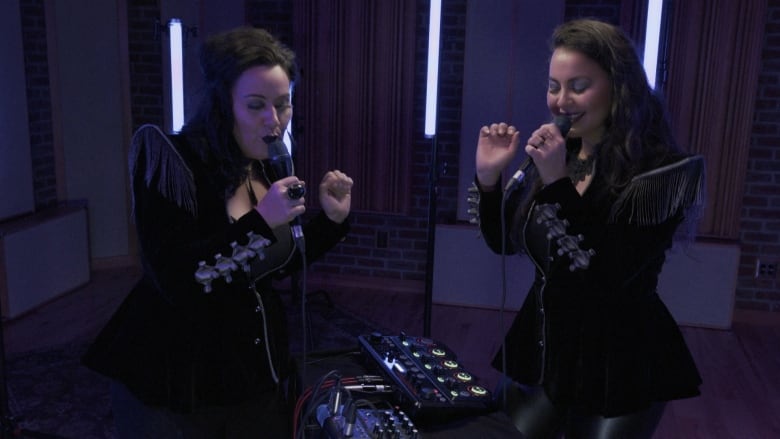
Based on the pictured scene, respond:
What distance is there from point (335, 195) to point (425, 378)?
18.9 inches

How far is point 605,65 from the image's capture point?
1.59 m

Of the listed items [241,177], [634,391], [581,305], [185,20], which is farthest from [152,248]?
[185,20]

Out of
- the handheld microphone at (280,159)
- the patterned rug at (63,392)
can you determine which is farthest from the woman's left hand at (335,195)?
the patterned rug at (63,392)

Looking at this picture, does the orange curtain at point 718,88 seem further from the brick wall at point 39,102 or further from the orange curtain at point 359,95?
the brick wall at point 39,102

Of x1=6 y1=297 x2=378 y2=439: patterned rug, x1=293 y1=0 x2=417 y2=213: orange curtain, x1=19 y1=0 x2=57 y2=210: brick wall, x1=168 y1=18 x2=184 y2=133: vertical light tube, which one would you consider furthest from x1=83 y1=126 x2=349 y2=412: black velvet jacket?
x1=19 y1=0 x2=57 y2=210: brick wall

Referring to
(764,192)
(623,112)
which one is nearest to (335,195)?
(623,112)

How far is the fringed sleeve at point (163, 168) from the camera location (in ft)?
4.72

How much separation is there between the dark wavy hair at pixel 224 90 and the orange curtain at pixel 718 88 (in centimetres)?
304

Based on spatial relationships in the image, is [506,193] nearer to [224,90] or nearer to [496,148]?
[496,148]

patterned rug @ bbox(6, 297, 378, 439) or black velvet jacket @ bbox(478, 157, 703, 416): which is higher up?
black velvet jacket @ bbox(478, 157, 703, 416)

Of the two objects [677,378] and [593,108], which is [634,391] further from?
[593,108]

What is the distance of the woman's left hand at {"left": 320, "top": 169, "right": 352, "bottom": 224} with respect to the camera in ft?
5.40

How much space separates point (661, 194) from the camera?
151cm

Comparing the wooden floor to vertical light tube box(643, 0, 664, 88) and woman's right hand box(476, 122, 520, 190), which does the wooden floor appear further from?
woman's right hand box(476, 122, 520, 190)
